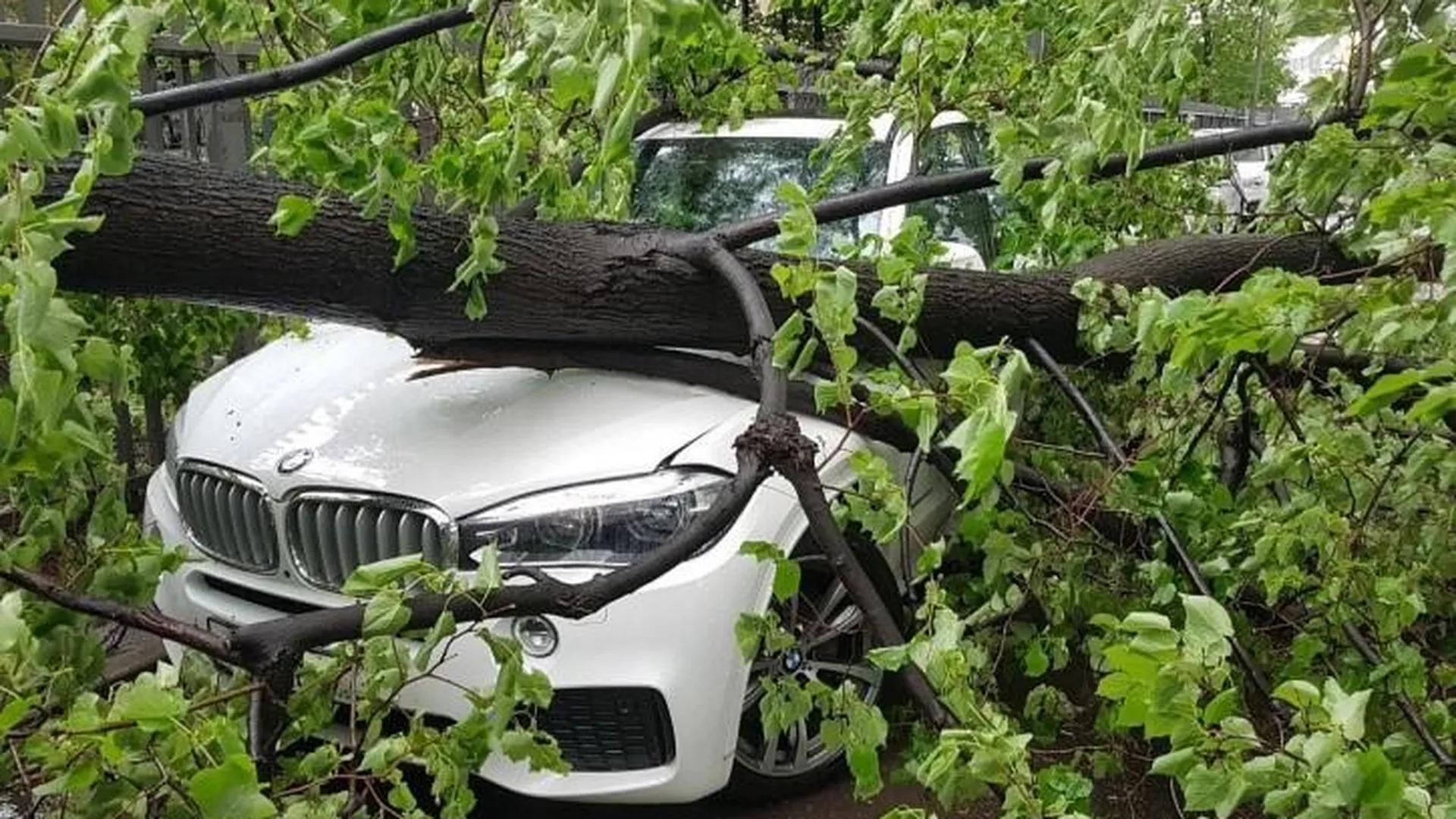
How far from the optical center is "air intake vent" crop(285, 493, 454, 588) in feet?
9.97

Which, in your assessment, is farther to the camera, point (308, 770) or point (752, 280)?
point (752, 280)

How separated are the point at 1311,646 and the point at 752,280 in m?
1.26

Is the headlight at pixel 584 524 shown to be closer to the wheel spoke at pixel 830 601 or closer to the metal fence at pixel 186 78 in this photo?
the wheel spoke at pixel 830 601

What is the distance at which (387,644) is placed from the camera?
1.79 metres

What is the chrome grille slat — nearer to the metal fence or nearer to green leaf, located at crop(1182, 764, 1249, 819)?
green leaf, located at crop(1182, 764, 1249, 819)

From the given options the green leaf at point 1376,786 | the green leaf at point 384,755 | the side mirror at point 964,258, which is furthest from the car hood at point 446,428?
the green leaf at point 1376,786

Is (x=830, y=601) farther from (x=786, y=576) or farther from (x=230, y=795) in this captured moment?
(x=230, y=795)

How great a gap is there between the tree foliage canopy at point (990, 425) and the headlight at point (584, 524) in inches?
18.2

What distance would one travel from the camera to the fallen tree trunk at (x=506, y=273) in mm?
2213

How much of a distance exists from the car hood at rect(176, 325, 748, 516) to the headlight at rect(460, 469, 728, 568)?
0.16 ft

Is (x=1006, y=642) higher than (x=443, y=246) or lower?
lower

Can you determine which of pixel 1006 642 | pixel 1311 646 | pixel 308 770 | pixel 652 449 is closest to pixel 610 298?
pixel 652 449

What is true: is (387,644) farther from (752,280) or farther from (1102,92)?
(1102,92)

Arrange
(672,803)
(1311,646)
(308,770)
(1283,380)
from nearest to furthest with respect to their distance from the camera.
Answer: (308,770)
(1311,646)
(1283,380)
(672,803)
